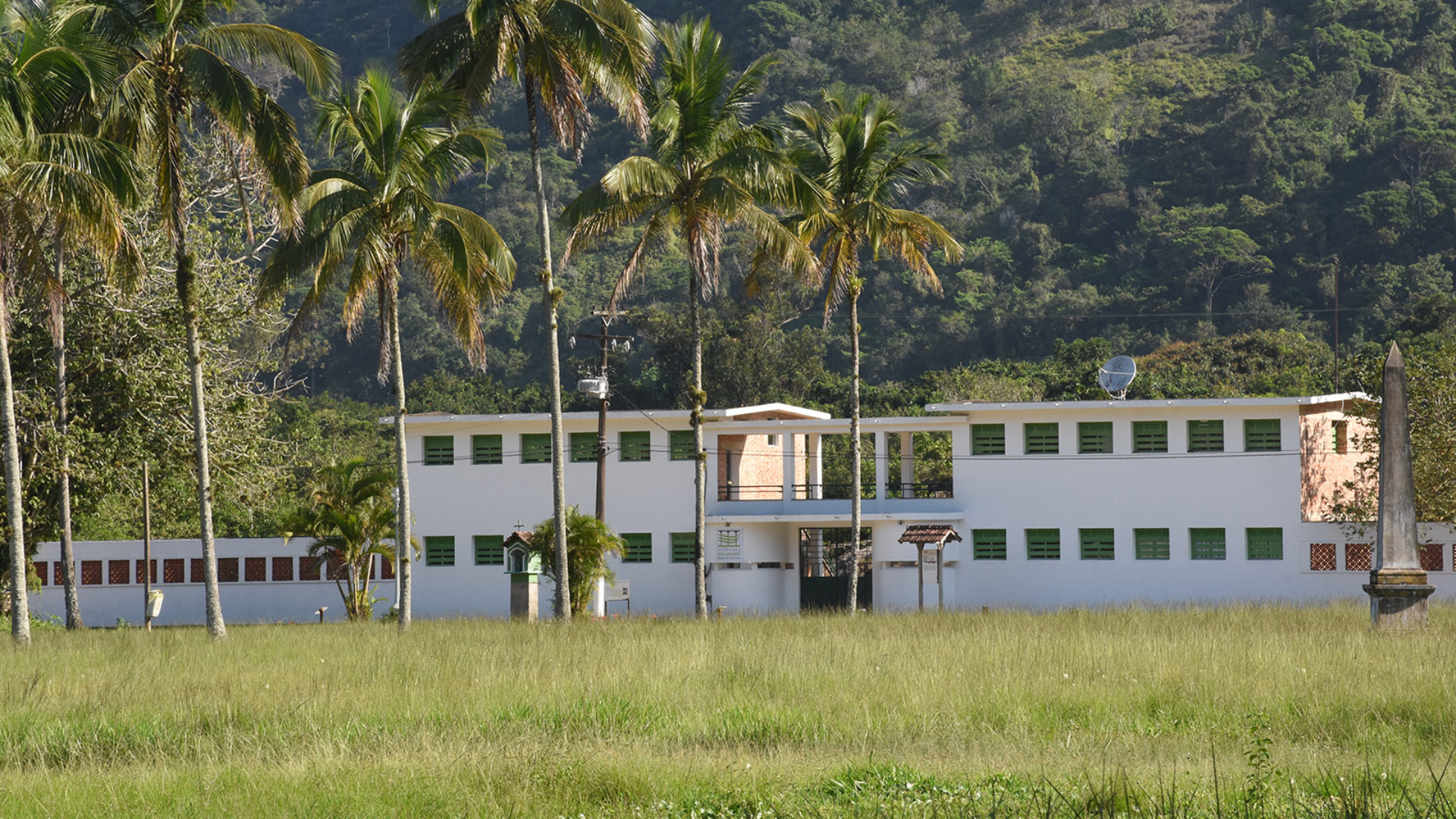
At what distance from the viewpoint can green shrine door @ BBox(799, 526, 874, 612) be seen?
1549 inches

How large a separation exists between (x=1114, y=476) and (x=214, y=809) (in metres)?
28.2

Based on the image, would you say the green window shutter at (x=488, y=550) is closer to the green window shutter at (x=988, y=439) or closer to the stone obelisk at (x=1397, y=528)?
the green window shutter at (x=988, y=439)

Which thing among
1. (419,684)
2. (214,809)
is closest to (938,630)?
(419,684)

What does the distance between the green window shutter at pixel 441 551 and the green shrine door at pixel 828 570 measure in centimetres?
910

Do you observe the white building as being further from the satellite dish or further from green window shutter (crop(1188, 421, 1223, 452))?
the satellite dish

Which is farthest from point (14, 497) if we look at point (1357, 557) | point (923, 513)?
point (1357, 557)

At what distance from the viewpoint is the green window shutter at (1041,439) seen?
3619 centimetres

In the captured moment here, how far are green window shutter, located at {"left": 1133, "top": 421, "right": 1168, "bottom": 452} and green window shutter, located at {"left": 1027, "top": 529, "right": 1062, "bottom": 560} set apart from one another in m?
2.76

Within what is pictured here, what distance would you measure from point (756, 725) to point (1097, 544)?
77.5 feet

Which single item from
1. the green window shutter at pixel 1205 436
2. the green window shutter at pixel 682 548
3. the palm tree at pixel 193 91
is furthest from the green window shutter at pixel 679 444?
the palm tree at pixel 193 91

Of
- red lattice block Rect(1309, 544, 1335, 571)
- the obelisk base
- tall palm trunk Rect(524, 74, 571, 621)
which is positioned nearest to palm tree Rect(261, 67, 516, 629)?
tall palm trunk Rect(524, 74, 571, 621)

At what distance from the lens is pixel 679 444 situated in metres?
38.1

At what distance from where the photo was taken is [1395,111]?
300 feet

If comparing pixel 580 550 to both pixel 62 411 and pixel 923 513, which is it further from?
pixel 62 411
